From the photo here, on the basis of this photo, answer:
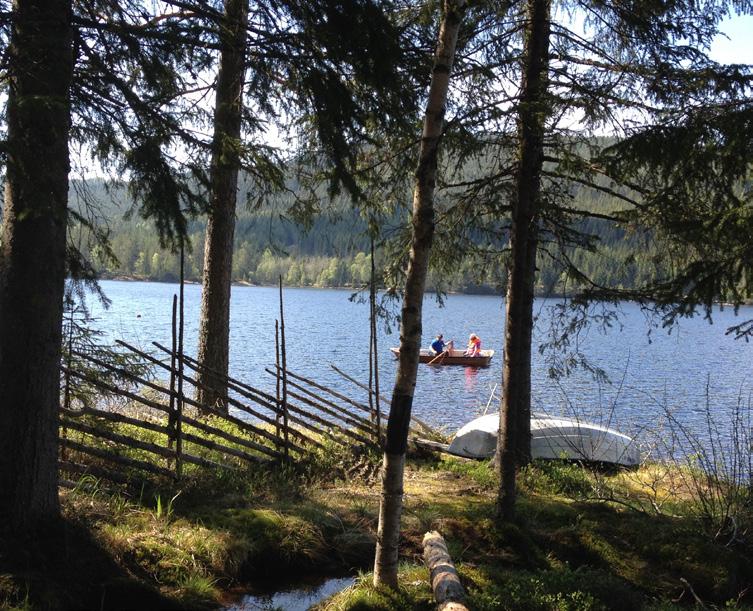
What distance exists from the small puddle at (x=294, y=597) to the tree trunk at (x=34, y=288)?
157 cm

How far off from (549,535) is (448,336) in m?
36.0

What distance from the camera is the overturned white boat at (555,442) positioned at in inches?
384

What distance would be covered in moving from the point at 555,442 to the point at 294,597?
223 inches

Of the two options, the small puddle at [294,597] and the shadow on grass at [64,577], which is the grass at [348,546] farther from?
the small puddle at [294,597]

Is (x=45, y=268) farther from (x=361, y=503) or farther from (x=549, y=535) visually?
(x=549, y=535)

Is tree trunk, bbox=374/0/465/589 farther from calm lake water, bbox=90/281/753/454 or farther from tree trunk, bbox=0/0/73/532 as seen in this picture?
calm lake water, bbox=90/281/753/454

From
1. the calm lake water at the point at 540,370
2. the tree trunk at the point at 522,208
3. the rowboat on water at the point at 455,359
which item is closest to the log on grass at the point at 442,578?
the tree trunk at the point at 522,208

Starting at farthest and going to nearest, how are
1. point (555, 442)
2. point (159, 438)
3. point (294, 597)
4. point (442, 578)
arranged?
1. point (555, 442)
2. point (159, 438)
3. point (294, 597)
4. point (442, 578)

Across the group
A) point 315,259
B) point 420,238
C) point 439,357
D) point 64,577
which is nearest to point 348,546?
point 64,577

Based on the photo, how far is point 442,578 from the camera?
15.4 ft

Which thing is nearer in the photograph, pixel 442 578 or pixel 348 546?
pixel 442 578

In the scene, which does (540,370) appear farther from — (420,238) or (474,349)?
(420,238)

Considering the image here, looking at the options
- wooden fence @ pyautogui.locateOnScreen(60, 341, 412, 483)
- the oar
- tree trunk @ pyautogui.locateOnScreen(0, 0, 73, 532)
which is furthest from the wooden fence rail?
the oar

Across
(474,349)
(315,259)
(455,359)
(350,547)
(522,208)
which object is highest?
(315,259)
